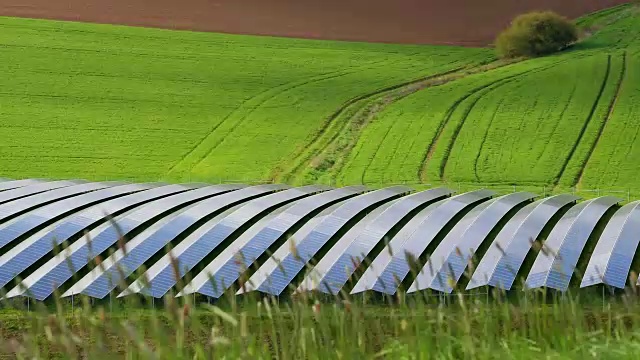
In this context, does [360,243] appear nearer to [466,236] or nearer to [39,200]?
[466,236]

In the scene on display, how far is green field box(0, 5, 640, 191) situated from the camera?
2437 inches

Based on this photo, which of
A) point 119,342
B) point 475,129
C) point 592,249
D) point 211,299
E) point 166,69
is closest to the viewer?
point 119,342

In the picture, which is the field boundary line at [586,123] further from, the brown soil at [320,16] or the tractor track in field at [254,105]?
the tractor track in field at [254,105]

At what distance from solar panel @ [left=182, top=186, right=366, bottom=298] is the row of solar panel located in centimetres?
6

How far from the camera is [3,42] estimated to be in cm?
8556

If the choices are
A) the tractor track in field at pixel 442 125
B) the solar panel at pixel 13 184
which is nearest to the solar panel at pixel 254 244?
the solar panel at pixel 13 184

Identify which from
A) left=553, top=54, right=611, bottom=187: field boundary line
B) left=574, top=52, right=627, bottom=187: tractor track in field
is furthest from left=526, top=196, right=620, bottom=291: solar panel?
left=574, top=52, right=627, bottom=187: tractor track in field

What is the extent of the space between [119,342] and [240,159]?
43.3 meters

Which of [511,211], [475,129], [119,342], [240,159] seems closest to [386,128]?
[475,129]

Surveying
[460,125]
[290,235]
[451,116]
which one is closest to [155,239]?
[290,235]

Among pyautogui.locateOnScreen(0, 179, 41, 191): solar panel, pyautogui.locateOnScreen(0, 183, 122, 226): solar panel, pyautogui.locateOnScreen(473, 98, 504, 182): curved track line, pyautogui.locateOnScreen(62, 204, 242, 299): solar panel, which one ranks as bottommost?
pyautogui.locateOnScreen(62, 204, 242, 299): solar panel

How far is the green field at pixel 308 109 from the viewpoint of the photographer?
6191 centimetres

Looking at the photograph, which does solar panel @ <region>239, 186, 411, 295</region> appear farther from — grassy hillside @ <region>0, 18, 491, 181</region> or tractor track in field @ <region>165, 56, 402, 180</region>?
tractor track in field @ <region>165, 56, 402, 180</region>

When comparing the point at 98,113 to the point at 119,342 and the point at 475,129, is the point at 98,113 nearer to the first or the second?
the point at 475,129
